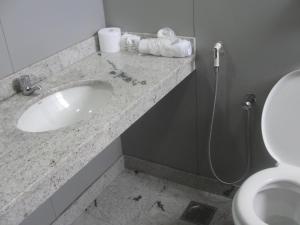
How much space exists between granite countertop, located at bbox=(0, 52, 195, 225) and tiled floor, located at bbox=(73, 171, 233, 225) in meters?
0.76

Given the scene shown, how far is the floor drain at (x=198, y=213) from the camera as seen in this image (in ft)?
6.18

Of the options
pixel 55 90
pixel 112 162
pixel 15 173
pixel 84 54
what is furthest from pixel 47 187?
pixel 112 162

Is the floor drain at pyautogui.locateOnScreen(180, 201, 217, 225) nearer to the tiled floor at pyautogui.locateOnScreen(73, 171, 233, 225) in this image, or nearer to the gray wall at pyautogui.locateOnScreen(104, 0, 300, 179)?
the tiled floor at pyautogui.locateOnScreen(73, 171, 233, 225)

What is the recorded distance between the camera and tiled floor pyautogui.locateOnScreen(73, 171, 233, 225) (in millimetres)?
1920

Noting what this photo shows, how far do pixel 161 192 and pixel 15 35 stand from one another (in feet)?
3.88

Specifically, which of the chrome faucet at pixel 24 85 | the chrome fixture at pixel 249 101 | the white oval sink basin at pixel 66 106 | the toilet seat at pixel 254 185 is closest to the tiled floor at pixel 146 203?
the toilet seat at pixel 254 185

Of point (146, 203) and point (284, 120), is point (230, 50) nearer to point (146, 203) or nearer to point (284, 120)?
point (284, 120)

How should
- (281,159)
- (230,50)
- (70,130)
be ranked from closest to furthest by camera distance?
(70,130) < (281,159) < (230,50)

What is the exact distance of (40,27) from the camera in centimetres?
156

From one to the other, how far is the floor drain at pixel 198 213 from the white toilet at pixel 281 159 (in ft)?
1.41

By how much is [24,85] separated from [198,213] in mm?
1108

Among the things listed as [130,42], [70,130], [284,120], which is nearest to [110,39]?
[130,42]

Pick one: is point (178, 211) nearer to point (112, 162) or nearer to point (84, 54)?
point (112, 162)

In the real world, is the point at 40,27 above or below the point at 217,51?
above
